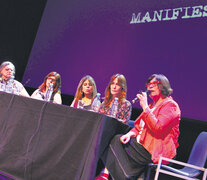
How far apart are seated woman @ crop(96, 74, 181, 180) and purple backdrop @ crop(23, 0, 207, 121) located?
1.28m

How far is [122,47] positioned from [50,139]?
8.91ft

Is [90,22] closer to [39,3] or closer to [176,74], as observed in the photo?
[39,3]

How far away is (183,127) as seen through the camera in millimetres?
3752

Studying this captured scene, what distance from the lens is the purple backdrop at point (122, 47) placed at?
365 centimetres

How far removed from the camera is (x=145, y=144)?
7.68ft

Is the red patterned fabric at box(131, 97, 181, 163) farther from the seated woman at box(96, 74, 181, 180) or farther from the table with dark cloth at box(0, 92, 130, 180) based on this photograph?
the table with dark cloth at box(0, 92, 130, 180)

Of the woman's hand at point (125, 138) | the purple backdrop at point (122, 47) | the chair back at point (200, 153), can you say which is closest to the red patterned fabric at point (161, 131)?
the woman's hand at point (125, 138)

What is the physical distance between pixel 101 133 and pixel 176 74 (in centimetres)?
215

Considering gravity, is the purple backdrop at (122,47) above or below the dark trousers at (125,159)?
above

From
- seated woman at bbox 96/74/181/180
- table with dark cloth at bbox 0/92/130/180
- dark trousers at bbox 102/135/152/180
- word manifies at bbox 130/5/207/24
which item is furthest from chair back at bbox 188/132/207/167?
word manifies at bbox 130/5/207/24

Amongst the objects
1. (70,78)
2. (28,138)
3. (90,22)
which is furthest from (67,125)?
(90,22)

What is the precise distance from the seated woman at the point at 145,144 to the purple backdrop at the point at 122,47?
1281mm

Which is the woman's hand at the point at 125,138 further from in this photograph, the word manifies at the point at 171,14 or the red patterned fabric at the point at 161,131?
the word manifies at the point at 171,14

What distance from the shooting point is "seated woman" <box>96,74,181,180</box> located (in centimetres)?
213
